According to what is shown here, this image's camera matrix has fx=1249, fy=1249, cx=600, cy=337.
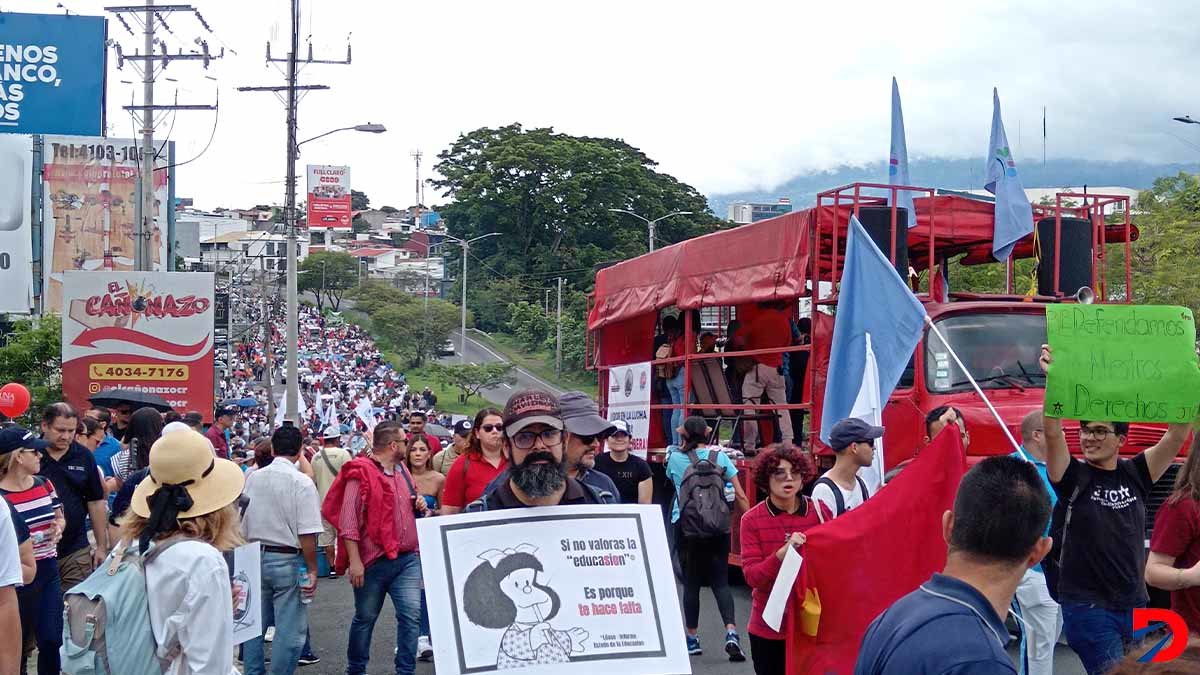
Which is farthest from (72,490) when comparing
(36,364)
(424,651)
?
(36,364)

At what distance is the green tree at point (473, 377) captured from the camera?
53.3m

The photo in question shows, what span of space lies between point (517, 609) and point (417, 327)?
6254cm

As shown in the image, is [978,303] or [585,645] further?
[978,303]

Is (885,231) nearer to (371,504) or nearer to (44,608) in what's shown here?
(371,504)

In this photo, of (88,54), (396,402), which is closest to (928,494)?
(88,54)

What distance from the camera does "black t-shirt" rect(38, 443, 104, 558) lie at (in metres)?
7.70

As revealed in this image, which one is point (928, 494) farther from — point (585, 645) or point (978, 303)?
point (978, 303)

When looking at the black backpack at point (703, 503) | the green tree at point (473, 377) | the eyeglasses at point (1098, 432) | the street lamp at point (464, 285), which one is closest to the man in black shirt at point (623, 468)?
the black backpack at point (703, 503)

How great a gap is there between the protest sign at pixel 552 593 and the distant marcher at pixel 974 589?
137 cm

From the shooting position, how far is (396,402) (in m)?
42.0

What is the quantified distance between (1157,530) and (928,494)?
0.99 m

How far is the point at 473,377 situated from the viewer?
53469mm

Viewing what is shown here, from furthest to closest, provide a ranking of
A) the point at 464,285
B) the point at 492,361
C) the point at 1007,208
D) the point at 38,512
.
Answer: the point at 492,361
the point at 464,285
the point at 1007,208
the point at 38,512

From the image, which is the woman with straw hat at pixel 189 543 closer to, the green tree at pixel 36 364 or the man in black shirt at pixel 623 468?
the man in black shirt at pixel 623 468
